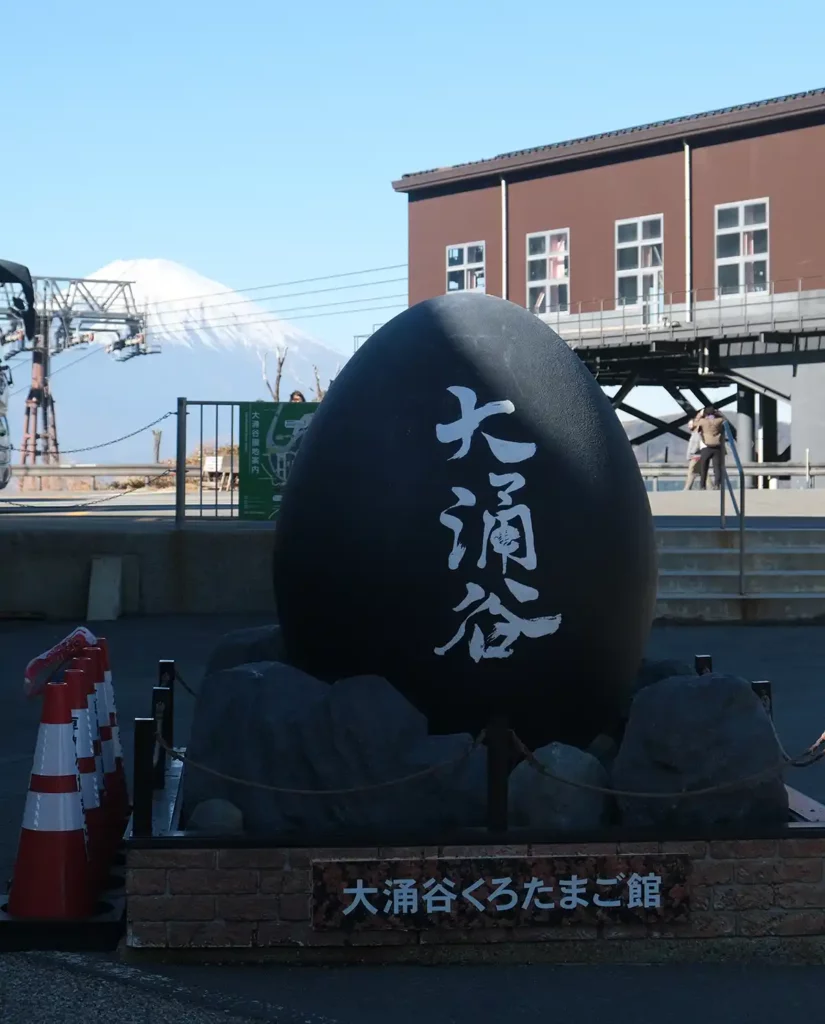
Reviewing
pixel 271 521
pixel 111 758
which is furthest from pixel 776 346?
pixel 111 758

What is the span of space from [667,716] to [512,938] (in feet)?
3.01

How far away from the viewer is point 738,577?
47.4 feet

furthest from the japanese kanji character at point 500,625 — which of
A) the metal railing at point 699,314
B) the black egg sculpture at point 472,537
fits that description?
the metal railing at point 699,314

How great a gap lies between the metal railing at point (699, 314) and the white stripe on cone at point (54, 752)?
31.7 meters

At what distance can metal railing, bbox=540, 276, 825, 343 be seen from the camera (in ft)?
115

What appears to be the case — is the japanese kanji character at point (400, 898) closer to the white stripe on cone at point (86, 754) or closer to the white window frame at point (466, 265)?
the white stripe on cone at point (86, 754)

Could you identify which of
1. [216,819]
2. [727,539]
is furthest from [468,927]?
[727,539]

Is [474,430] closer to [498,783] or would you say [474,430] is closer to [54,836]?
[498,783]

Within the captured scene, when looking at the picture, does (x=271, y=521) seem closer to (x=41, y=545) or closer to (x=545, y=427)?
(x=41, y=545)

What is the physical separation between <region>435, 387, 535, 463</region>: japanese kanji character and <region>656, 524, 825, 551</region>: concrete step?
399 inches

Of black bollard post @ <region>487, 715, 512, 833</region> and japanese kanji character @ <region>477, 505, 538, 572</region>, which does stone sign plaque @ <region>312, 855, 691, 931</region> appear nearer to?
black bollard post @ <region>487, 715, 512, 833</region>

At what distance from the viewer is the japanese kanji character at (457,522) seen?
16.4 feet

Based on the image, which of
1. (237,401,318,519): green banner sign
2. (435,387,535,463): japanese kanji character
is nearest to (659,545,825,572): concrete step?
(237,401,318,519): green banner sign

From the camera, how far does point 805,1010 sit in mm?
4148
